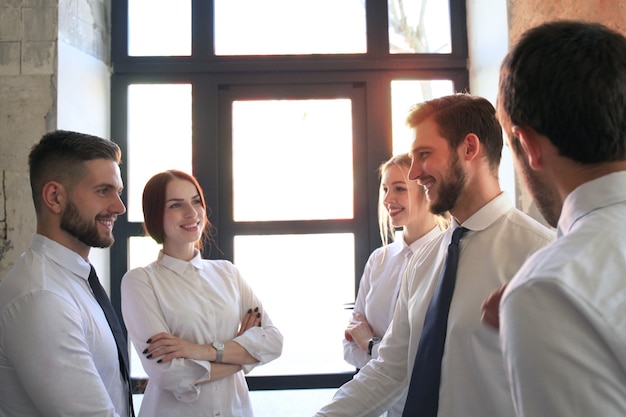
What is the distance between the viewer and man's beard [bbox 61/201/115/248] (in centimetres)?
172

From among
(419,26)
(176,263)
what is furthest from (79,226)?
(419,26)

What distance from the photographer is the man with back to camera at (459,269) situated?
1.31 metres

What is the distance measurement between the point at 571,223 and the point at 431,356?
727 millimetres

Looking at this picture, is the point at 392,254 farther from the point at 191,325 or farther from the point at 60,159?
the point at 60,159

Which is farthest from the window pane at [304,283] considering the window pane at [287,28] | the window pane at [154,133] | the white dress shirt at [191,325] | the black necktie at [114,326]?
the black necktie at [114,326]

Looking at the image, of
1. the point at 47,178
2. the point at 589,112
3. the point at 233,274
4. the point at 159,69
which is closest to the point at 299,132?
the point at 159,69

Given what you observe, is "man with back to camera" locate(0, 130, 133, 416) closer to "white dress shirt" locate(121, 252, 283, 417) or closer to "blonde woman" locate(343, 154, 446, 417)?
"white dress shirt" locate(121, 252, 283, 417)

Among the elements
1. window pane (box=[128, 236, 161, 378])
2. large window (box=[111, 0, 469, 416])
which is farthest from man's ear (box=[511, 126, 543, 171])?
window pane (box=[128, 236, 161, 378])

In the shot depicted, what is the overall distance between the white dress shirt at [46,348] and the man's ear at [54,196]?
0.55 ft

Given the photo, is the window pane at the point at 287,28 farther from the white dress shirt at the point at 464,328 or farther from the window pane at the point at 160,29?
the white dress shirt at the point at 464,328

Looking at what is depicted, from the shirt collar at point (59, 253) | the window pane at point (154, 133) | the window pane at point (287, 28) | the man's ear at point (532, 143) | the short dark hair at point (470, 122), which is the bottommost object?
the shirt collar at point (59, 253)

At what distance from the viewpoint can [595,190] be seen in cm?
72

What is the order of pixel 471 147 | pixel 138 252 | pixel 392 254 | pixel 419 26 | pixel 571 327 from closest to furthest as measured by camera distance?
pixel 571 327 < pixel 471 147 < pixel 392 254 < pixel 138 252 < pixel 419 26

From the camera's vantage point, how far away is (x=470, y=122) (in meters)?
1.59
